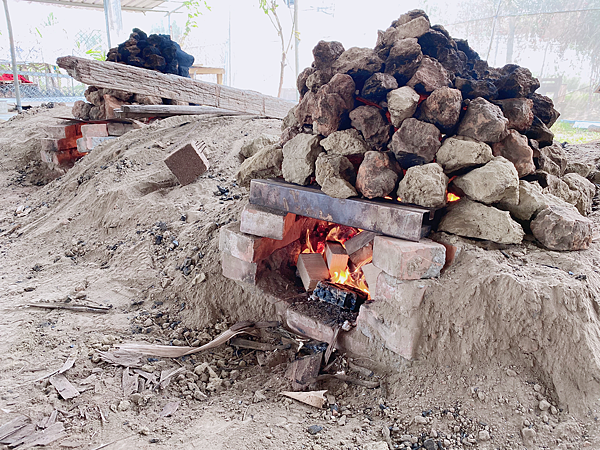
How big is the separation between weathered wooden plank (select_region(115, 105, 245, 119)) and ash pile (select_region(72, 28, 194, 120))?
1.01 feet

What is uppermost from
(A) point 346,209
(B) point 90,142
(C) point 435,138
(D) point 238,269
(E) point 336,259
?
(C) point 435,138

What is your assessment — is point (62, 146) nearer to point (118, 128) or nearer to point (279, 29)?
point (118, 128)

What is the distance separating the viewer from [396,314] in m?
2.28

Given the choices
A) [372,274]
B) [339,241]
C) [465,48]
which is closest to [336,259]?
[339,241]

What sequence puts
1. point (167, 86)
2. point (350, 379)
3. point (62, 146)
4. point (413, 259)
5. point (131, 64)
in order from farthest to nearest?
1. point (62, 146)
2. point (131, 64)
3. point (167, 86)
4. point (350, 379)
5. point (413, 259)

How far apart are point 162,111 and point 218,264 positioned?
12.4 ft

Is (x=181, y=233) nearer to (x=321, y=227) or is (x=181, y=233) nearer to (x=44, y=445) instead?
(x=321, y=227)

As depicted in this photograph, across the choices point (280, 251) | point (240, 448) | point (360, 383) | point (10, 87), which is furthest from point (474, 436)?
point (10, 87)

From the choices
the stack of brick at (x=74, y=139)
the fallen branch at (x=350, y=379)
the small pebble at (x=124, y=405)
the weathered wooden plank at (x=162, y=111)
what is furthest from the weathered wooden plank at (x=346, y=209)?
the stack of brick at (x=74, y=139)

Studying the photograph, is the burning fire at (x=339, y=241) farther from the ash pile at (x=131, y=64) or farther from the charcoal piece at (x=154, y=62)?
the charcoal piece at (x=154, y=62)

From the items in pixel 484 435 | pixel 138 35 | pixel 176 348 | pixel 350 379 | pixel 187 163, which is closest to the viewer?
pixel 484 435

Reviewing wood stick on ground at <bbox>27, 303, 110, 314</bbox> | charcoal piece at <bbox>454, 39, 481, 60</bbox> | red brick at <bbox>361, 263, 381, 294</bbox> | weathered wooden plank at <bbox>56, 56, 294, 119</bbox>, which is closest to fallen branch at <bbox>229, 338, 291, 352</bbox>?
red brick at <bbox>361, 263, 381, 294</bbox>

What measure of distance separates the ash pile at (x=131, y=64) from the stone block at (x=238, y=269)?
4.22 m

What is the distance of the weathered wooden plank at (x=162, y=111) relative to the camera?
5754mm
